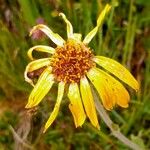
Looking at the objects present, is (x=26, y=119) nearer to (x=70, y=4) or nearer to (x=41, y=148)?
(x=41, y=148)

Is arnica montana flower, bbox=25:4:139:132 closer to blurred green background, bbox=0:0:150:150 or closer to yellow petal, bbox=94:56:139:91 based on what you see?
yellow petal, bbox=94:56:139:91

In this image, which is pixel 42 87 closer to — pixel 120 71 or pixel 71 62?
pixel 71 62

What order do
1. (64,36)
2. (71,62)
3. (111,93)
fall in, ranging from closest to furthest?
(111,93), (71,62), (64,36)

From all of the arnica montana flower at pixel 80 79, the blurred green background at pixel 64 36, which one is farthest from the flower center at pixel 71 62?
the blurred green background at pixel 64 36

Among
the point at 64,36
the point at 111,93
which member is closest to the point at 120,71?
the point at 111,93

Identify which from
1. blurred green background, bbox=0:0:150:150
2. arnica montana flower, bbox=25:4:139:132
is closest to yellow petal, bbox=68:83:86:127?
arnica montana flower, bbox=25:4:139:132

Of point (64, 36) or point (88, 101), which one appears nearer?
point (88, 101)
